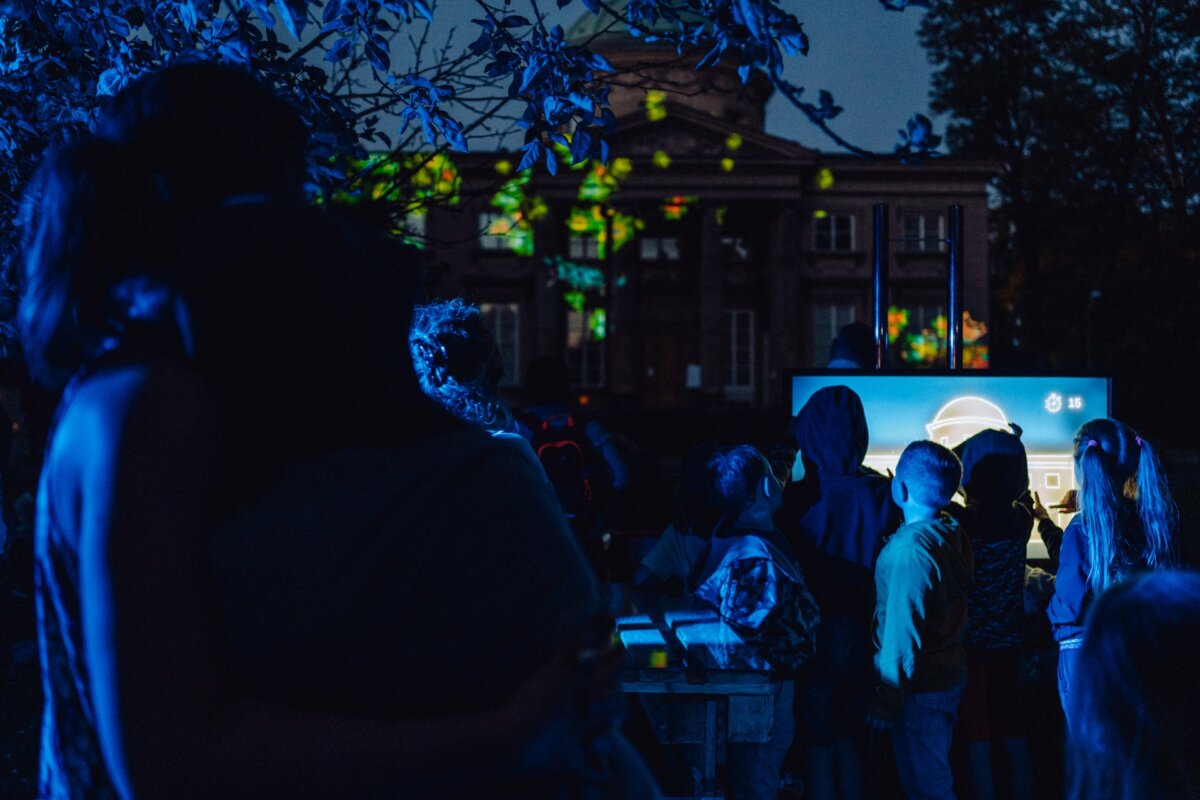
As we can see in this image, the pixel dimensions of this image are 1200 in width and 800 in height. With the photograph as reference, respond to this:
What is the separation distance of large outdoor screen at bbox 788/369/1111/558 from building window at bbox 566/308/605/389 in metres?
34.7

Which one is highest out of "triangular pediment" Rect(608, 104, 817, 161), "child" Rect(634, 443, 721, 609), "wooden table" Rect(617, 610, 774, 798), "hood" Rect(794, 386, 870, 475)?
"triangular pediment" Rect(608, 104, 817, 161)

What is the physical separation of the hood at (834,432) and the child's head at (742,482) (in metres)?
0.51

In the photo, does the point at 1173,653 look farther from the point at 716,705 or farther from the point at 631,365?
the point at 631,365

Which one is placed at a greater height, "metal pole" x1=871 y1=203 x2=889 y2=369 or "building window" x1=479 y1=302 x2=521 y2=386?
"building window" x1=479 y1=302 x2=521 y2=386

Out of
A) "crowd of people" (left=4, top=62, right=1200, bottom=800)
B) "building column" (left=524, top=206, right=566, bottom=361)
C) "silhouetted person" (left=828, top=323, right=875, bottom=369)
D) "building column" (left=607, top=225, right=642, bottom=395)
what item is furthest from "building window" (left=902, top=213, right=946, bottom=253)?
"crowd of people" (left=4, top=62, right=1200, bottom=800)

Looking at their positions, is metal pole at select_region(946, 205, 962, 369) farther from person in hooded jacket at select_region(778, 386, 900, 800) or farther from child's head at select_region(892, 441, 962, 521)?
child's head at select_region(892, 441, 962, 521)

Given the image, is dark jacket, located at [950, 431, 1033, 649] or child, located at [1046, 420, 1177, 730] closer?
child, located at [1046, 420, 1177, 730]

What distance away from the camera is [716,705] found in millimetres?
3729

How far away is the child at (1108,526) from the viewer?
4309mm

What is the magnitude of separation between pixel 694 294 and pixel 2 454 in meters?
36.4

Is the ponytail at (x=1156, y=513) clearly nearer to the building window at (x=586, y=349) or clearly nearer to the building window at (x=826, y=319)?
the building window at (x=586, y=349)

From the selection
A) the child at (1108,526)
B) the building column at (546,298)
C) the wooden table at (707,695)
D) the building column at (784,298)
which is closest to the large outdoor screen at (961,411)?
the child at (1108,526)

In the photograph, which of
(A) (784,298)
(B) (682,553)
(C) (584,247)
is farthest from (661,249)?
(B) (682,553)

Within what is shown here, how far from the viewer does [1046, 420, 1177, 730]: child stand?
431 centimetres
